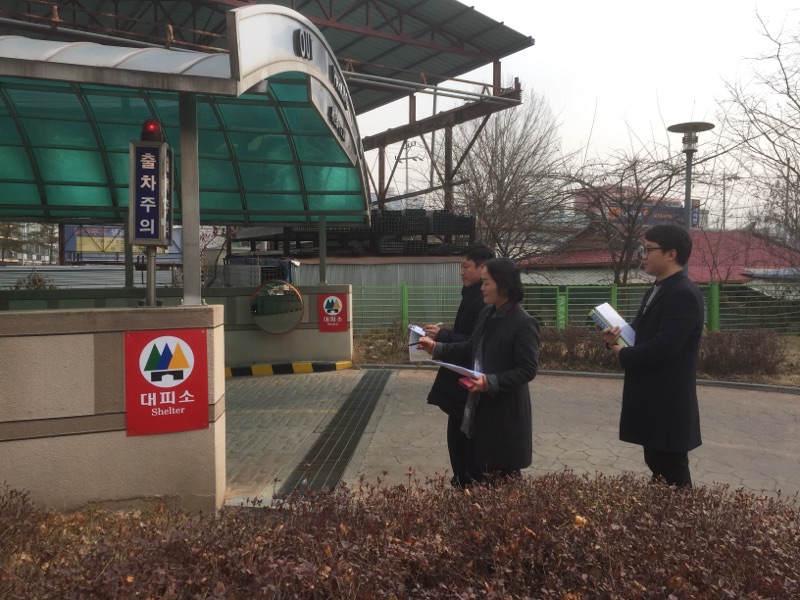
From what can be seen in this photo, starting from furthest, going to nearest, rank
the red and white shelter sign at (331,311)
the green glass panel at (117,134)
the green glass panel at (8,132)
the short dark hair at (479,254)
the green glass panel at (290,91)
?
the red and white shelter sign at (331,311) → the green glass panel at (117,134) → the green glass panel at (8,132) → the green glass panel at (290,91) → the short dark hair at (479,254)

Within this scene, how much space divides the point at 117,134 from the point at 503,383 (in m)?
7.28

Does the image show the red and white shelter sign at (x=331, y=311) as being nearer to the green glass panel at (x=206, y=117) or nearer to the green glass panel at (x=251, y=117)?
the green glass panel at (x=251, y=117)

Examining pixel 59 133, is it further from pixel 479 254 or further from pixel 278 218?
pixel 479 254

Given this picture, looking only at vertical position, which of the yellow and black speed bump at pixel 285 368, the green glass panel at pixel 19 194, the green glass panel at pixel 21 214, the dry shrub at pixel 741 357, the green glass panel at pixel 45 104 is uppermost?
the green glass panel at pixel 45 104

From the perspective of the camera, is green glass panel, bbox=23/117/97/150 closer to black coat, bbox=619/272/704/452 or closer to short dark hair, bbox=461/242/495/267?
short dark hair, bbox=461/242/495/267

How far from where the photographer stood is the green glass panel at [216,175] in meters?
9.60

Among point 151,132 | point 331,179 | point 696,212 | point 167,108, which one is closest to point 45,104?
point 167,108

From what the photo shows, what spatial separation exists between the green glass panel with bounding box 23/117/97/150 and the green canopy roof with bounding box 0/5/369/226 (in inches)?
0.7

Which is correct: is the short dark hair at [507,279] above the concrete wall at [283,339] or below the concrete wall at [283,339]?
above

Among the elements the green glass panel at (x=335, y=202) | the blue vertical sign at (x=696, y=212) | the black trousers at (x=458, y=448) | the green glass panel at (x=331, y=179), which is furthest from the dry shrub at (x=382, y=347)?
the blue vertical sign at (x=696, y=212)

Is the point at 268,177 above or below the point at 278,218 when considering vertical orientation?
above

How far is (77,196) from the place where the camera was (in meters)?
9.80

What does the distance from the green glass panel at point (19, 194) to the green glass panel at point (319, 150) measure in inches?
157

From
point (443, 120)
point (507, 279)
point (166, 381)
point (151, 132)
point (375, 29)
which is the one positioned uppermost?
point (375, 29)
